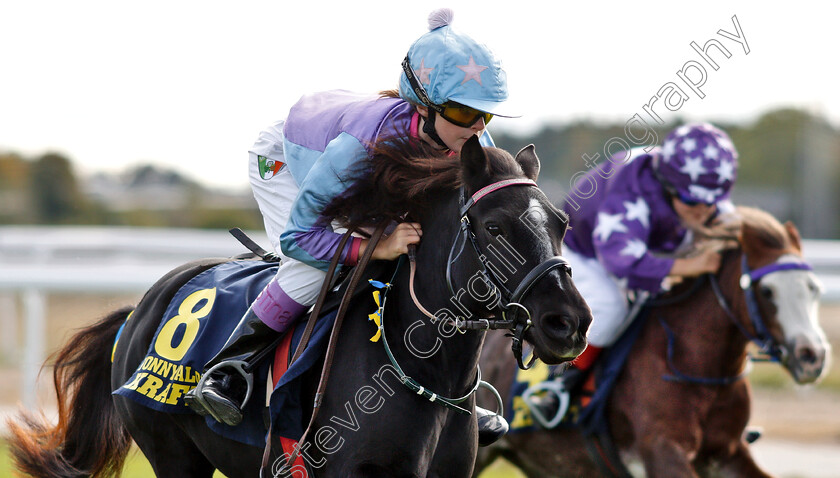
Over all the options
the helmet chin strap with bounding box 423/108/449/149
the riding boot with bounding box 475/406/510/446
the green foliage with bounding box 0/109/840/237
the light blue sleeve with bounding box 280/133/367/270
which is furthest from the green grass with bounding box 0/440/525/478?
the green foliage with bounding box 0/109/840/237

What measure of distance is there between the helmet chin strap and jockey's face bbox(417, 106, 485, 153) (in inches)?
0.4

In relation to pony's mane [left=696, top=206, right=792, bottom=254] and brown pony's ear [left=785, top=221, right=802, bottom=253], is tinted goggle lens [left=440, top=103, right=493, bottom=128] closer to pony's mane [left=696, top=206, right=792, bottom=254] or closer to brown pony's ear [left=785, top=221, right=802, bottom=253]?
pony's mane [left=696, top=206, right=792, bottom=254]

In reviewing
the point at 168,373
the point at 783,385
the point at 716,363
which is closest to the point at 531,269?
the point at 168,373

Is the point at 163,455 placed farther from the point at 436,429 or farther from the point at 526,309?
the point at 526,309

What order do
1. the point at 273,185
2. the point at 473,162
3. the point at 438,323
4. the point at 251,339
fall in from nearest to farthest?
the point at 473,162, the point at 438,323, the point at 251,339, the point at 273,185

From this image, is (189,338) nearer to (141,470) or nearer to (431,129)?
(431,129)

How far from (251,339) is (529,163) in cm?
108

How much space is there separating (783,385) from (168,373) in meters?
7.86

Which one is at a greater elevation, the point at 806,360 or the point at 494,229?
the point at 494,229

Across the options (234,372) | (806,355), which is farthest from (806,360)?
(234,372)

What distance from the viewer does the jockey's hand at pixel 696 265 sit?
4.89 m

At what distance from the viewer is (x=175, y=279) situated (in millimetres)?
3918

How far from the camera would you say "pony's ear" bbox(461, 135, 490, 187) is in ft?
9.05

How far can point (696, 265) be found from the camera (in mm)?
4898
